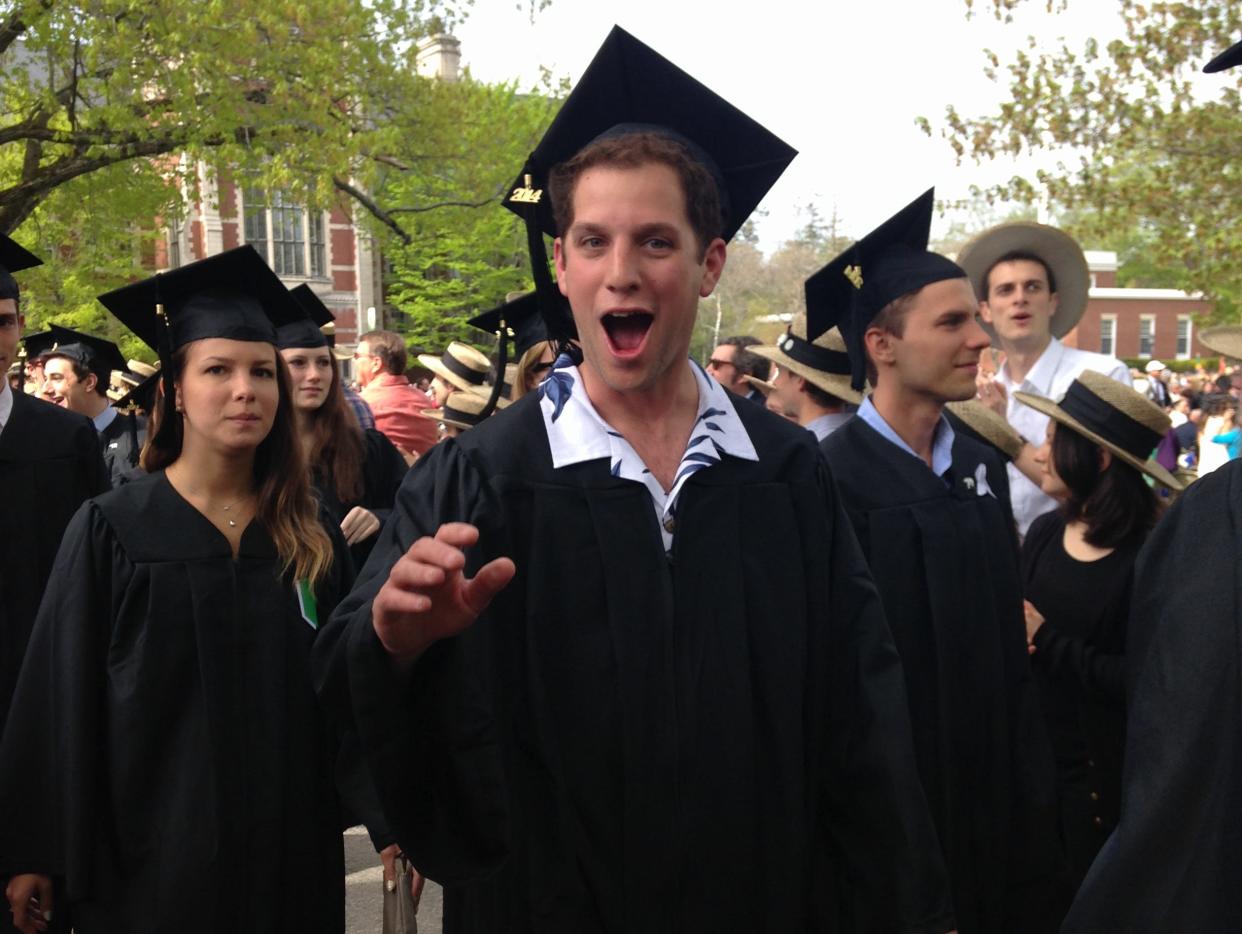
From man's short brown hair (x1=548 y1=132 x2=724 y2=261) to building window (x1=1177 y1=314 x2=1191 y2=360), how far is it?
6317 cm

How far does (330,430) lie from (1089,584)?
3.10 m

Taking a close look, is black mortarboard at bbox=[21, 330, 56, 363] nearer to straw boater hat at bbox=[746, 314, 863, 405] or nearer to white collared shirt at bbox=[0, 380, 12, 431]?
white collared shirt at bbox=[0, 380, 12, 431]

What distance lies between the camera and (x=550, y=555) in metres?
2.38

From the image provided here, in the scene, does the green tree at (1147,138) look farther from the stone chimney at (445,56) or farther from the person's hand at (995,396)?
the stone chimney at (445,56)

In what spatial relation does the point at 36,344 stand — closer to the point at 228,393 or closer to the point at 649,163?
the point at 228,393

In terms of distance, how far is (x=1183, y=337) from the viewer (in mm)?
61906

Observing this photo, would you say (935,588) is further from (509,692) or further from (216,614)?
(216,614)

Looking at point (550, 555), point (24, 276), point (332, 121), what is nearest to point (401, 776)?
point (550, 555)

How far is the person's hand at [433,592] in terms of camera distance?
189 cm

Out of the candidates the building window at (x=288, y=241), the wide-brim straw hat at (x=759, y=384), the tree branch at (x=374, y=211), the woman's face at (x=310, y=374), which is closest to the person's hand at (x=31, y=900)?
the woman's face at (x=310, y=374)

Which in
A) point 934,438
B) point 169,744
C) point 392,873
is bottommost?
point 392,873

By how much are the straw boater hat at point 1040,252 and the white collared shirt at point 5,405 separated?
3895mm

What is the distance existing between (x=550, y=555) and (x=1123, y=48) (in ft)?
42.5

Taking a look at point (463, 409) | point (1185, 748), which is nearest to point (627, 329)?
point (1185, 748)
